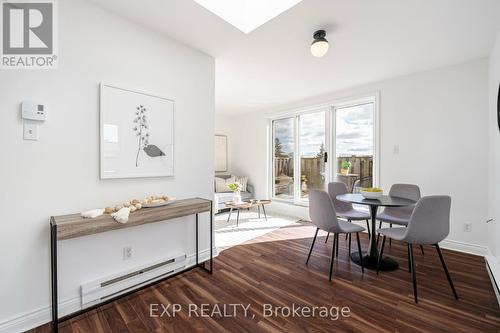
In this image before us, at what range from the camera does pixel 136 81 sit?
2.08 m

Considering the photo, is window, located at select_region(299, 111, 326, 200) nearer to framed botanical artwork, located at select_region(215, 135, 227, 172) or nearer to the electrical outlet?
framed botanical artwork, located at select_region(215, 135, 227, 172)

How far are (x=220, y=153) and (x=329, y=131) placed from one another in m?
2.89

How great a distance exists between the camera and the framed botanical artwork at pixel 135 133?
74.5 inches

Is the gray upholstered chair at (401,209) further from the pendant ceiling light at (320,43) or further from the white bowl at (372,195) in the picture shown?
the pendant ceiling light at (320,43)

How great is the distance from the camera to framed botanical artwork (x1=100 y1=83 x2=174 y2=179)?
1.89m

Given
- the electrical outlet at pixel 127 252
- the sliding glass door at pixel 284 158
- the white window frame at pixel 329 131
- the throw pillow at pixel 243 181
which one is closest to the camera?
the electrical outlet at pixel 127 252

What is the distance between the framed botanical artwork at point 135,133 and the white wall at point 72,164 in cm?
7

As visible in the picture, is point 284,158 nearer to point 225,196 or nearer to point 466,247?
point 225,196

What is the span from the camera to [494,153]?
2.35 m

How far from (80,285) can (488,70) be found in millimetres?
4846

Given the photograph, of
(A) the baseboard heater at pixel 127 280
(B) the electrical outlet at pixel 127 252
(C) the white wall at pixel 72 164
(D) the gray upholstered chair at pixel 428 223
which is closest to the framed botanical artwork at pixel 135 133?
(C) the white wall at pixel 72 164

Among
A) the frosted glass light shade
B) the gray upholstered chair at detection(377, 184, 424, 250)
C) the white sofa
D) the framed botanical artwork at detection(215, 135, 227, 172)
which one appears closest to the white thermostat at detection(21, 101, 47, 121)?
the frosted glass light shade

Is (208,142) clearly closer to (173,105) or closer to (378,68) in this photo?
(173,105)

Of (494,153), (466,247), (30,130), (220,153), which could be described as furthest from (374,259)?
(220,153)
